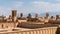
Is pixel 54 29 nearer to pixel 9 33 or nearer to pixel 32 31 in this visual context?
pixel 32 31

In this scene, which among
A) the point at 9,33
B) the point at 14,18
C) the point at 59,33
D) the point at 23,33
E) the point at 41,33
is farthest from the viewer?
the point at 14,18

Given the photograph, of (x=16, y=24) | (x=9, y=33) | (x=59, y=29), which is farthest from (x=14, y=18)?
(x=9, y=33)

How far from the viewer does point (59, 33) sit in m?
12.3

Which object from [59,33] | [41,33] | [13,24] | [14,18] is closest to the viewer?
[41,33]

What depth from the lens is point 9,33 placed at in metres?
8.53

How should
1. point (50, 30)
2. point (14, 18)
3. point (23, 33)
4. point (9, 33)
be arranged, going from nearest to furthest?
point (9, 33)
point (23, 33)
point (50, 30)
point (14, 18)

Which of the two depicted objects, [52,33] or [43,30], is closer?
[43,30]

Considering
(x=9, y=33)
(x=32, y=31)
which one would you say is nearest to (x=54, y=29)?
(x=32, y=31)

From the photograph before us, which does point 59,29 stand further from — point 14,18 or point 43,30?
point 14,18

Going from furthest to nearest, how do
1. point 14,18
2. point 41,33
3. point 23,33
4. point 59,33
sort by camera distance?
point 14,18, point 59,33, point 41,33, point 23,33

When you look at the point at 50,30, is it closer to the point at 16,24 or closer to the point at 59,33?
the point at 59,33

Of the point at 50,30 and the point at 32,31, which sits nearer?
the point at 32,31

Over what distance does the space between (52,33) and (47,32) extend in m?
0.78

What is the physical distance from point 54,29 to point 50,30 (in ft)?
2.07
